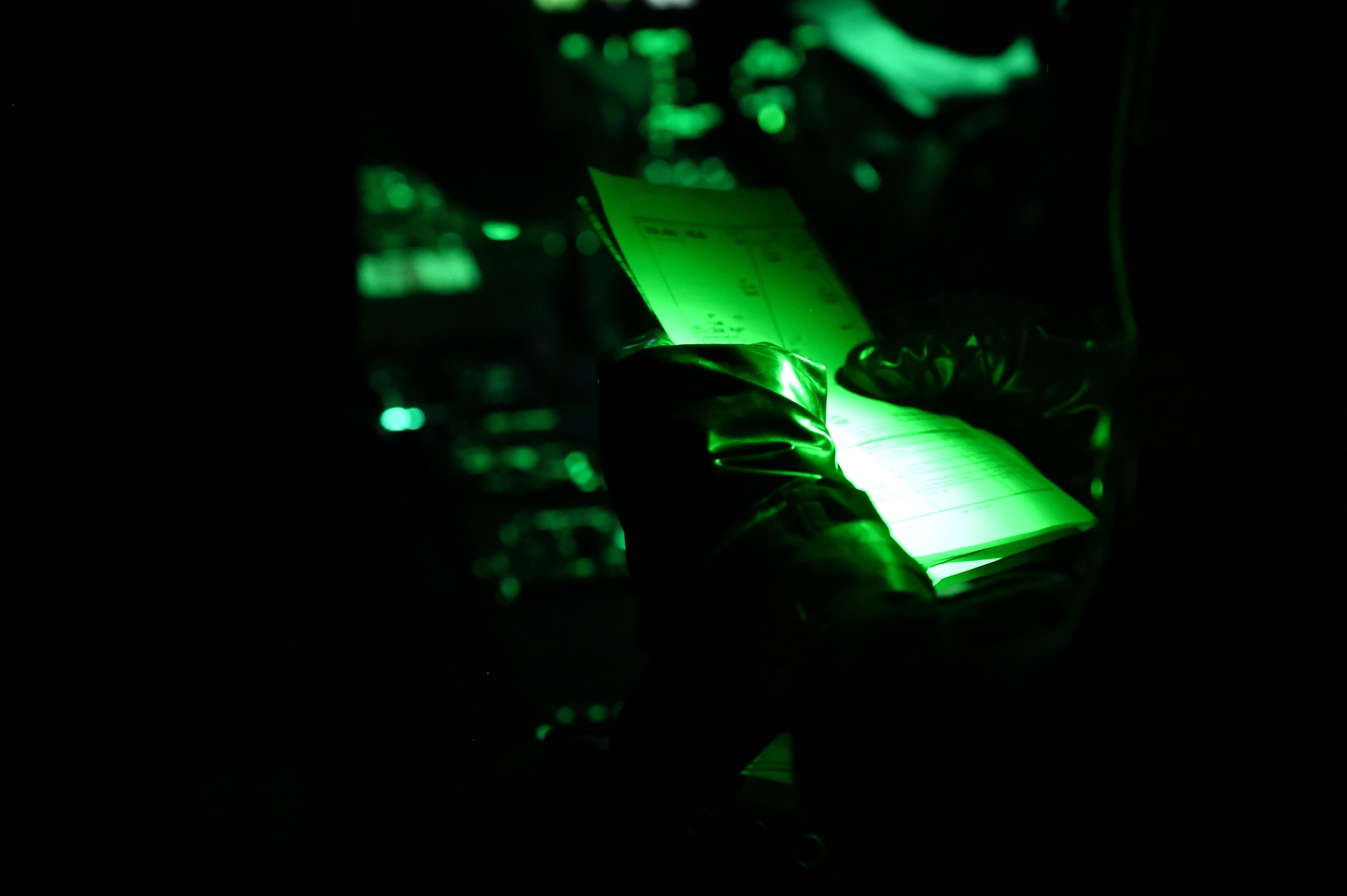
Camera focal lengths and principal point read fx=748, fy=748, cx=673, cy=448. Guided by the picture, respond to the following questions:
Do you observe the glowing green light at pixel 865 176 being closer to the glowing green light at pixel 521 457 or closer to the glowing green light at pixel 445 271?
the glowing green light at pixel 521 457

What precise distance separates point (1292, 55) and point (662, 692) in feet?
1.56

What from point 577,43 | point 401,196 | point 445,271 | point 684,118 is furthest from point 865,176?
point 445,271

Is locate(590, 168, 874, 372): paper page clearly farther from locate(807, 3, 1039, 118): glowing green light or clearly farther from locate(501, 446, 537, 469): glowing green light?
locate(501, 446, 537, 469): glowing green light

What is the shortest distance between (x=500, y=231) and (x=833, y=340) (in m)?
0.41

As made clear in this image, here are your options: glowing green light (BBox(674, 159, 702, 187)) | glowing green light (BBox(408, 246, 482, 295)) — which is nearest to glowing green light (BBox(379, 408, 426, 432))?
glowing green light (BBox(674, 159, 702, 187))

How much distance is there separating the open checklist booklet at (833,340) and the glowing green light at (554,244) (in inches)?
130

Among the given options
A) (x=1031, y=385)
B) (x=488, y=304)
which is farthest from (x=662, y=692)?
(x=488, y=304)

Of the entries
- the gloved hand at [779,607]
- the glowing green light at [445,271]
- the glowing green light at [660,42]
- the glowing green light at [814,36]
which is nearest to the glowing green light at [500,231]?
the gloved hand at [779,607]

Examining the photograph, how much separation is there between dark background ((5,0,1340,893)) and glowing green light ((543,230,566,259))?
276cm

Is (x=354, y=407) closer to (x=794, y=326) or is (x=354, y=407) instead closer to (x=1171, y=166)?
(x=794, y=326)

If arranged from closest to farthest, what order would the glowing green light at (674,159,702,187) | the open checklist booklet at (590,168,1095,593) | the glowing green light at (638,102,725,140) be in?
the open checklist booklet at (590,168,1095,593) < the glowing green light at (638,102,725,140) < the glowing green light at (674,159,702,187)

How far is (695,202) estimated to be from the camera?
68 cm

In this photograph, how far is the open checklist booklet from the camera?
0.56 meters

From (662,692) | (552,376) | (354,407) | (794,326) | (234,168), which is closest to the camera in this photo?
(662,692)
